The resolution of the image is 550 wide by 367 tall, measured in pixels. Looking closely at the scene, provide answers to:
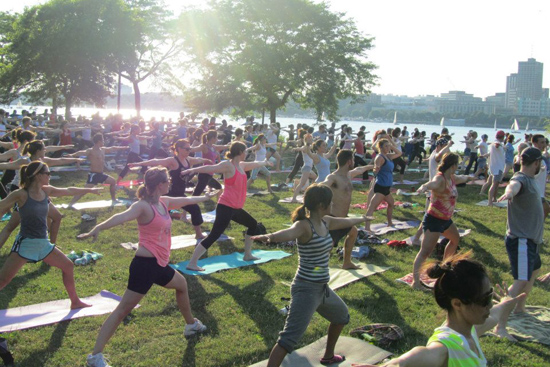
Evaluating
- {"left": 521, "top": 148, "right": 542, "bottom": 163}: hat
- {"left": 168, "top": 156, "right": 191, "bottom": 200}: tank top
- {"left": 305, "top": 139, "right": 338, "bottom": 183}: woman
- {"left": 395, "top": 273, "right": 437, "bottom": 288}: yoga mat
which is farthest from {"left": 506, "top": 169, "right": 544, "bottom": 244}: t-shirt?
{"left": 168, "top": 156, "right": 191, "bottom": 200}: tank top

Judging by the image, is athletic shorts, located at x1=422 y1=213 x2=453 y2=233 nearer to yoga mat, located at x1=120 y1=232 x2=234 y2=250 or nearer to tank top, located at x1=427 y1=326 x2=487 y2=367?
yoga mat, located at x1=120 y1=232 x2=234 y2=250

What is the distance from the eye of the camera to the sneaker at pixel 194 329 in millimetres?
5254

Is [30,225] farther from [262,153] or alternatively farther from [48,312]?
[262,153]

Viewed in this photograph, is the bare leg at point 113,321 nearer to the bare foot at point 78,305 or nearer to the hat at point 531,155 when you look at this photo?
the bare foot at point 78,305

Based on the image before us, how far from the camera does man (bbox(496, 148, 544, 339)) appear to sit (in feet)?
17.6

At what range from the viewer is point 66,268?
5.53 meters

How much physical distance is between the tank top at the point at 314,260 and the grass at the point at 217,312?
1.05 metres

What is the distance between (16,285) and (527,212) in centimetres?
636

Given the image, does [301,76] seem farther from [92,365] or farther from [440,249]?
[92,365]

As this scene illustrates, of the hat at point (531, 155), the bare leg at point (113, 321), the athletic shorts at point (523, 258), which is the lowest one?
the bare leg at point (113, 321)

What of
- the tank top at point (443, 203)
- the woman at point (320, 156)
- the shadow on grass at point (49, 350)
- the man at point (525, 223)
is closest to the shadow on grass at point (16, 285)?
the shadow on grass at point (49, 350)

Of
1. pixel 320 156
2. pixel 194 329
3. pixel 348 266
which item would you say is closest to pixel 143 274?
pixel 194 329

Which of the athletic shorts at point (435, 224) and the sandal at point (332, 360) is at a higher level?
the athletic shorts at point (435, 224)

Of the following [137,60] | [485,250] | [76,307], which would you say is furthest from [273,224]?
[137,60]
